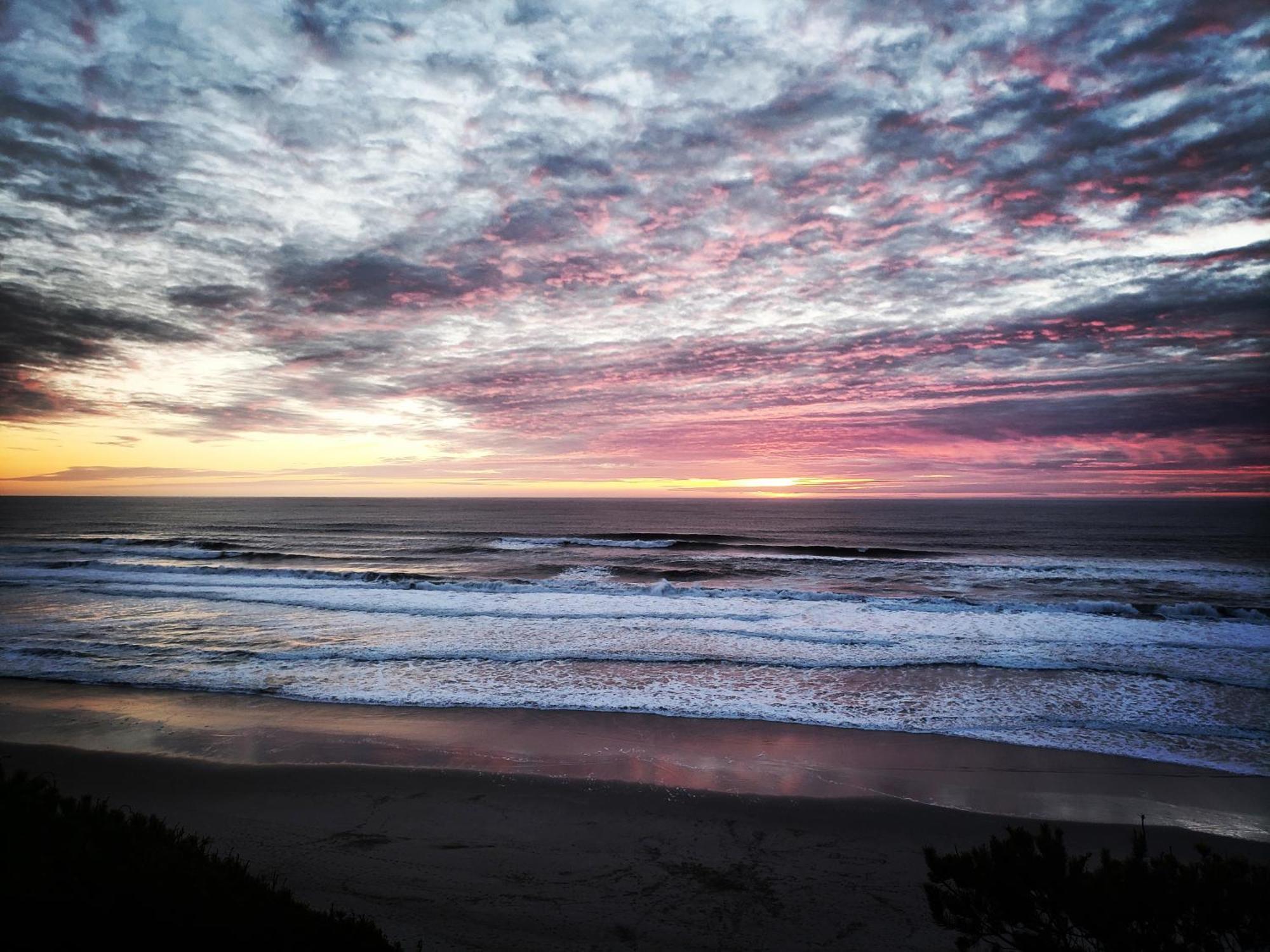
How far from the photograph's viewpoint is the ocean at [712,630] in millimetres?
13922

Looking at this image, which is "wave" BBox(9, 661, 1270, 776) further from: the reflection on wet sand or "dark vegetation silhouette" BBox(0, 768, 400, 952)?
"dark vegetation silhouette" BBox(0, 768, 400, 952)

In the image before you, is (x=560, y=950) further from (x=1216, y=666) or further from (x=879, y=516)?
(x=879, y=516)

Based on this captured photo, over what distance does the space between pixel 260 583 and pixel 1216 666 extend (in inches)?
1428

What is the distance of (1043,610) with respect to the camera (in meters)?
24.8

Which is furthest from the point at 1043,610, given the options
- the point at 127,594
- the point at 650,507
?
the point at 650,507

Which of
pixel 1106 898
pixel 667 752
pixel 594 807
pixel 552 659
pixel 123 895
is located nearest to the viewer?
pixel 1106 898

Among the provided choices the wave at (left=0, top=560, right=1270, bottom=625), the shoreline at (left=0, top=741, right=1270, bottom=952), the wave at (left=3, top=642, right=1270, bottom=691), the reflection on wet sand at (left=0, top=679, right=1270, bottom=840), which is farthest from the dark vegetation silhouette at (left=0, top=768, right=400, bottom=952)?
the wave at (left=0, top=560, right=1270, bottom=625)

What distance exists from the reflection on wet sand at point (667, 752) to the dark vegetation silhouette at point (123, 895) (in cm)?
591

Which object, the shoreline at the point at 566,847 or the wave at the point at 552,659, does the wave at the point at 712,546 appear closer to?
the wave at the point at 552,659

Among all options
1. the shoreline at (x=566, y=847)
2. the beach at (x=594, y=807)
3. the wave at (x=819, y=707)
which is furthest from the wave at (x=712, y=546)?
the shoreline at (x=566, y=847)

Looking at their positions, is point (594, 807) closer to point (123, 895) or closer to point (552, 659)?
point (123, 895)

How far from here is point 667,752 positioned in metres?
11.2

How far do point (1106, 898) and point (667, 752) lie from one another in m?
7.92

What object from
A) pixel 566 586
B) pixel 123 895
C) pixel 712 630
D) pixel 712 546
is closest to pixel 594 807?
pixel 123 895
